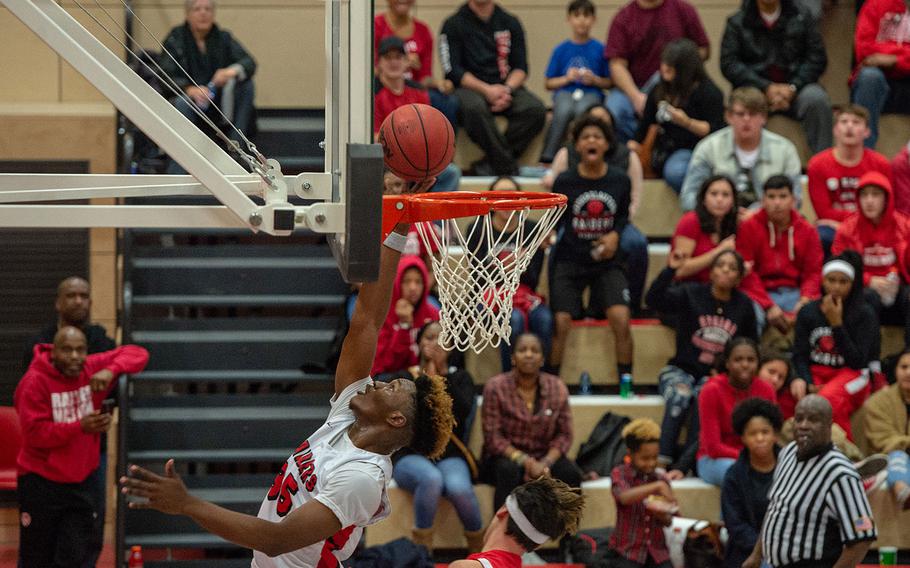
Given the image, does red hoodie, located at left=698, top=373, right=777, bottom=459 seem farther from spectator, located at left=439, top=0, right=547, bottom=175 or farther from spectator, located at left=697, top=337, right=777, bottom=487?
spectator, located at left=439, top=0, right=547, bottom=175

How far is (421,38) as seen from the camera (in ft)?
33.8

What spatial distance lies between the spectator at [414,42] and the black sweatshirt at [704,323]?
2.41 m

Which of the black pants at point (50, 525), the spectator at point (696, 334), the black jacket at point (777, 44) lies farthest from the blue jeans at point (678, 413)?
the black pants at point (50, 525)

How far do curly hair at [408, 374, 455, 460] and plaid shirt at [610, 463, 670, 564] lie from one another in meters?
2.91

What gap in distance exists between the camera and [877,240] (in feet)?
29.9

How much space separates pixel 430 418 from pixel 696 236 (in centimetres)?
440

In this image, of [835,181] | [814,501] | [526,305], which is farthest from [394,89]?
[814,501]

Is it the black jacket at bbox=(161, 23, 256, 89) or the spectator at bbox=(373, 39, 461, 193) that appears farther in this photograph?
the black jacket at bbox=(161, 23, 256, 89)

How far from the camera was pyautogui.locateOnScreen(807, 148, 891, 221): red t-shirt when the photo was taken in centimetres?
959

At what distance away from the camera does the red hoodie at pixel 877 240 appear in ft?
29.8

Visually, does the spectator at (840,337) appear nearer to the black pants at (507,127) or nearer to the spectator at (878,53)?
the spectator at (878,53)

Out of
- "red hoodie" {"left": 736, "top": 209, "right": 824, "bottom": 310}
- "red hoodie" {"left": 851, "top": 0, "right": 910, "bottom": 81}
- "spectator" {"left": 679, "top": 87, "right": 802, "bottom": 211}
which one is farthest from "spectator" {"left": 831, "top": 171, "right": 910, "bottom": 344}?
"red hoodie" {"left": 851, "top": 0, "right": 910, "bottom": 81}

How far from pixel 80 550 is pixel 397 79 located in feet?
12.7

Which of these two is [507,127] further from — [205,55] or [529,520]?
[529,520]
